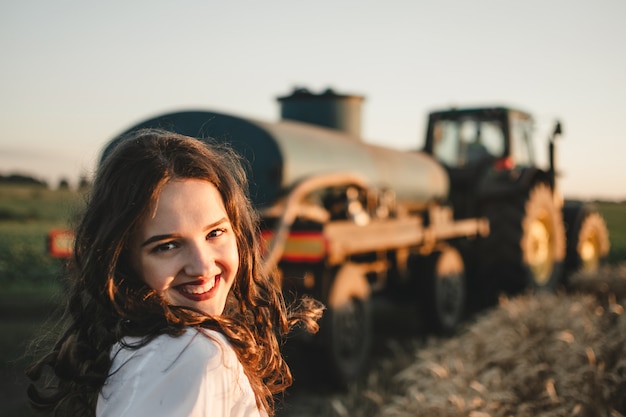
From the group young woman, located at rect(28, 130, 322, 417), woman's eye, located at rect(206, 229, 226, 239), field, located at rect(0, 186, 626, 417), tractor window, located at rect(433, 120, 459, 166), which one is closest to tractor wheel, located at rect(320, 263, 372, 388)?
field, located at rect(0, 186, 626, 417)

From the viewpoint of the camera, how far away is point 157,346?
97 centimetres

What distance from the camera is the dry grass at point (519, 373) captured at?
2.89 m

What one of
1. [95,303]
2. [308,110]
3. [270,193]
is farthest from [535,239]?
[95,303]

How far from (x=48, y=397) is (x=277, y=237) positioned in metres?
2.59

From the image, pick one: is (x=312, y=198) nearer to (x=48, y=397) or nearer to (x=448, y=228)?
(x=448, y=228)

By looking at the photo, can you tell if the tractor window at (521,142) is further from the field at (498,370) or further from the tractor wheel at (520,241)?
the field at (498,370)

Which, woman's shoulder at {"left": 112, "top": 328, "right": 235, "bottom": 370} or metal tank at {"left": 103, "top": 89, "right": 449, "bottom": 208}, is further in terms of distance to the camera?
metal tank at {"left": 103, "top": 89, "right": 449, "bottom": 208}

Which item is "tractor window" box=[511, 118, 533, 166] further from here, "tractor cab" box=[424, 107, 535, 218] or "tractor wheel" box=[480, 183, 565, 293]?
"tractor wheel" box=[480, 183, 565, 293]

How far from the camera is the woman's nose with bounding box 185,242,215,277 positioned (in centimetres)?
115

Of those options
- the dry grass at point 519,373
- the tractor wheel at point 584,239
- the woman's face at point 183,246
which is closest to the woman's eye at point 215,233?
the woman's face at point 183,246

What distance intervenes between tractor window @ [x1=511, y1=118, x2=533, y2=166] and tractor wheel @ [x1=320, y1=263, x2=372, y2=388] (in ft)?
13.1

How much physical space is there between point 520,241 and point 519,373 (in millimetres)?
3816

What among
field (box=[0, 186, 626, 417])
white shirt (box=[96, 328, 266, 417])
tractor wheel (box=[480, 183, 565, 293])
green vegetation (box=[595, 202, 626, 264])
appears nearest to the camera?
white shirt (box=[96, 328, 266, 417])

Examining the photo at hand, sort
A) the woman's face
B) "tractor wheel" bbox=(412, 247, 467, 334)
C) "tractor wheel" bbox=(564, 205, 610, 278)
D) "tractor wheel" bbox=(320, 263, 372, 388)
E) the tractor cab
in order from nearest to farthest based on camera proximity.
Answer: the woman's face, "tractor wheel" bbox=(320, 263, 372, 388), "tractor wheel" bbox=(412, 247, 467, 334), the tractor cab, "tractor wheel" bbox=(564, 205, 610, 278)
